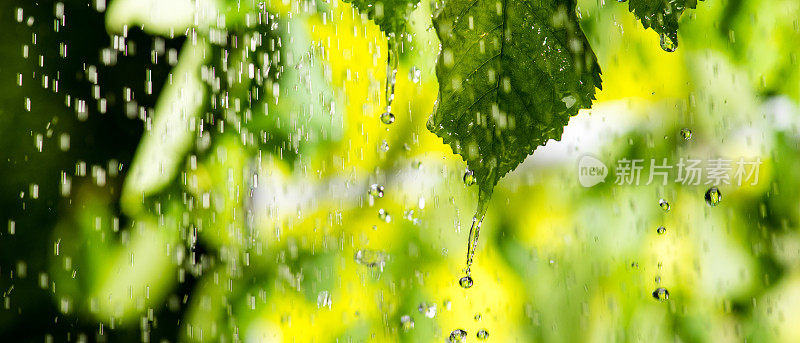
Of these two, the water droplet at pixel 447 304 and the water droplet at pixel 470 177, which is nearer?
the water droplet at pixel 470 177

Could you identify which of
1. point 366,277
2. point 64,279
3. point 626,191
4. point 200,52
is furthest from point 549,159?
point 64,279

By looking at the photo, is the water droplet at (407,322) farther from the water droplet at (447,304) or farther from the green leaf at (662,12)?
the green leaf at (662,12)

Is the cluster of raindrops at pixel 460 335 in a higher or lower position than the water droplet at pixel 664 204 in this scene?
lower

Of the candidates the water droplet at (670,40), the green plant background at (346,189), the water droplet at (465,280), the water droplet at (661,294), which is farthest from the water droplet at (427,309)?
the water droplet at (670,40)

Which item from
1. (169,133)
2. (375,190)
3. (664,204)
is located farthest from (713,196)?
(169,133)

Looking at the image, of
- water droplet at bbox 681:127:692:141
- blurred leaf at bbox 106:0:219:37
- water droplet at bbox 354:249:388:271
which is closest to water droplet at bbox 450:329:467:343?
water droplet at bbox 354:249:388:271

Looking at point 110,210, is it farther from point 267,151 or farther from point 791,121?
point 791,121

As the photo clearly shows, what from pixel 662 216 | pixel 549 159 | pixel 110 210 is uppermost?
pixel 549 159
